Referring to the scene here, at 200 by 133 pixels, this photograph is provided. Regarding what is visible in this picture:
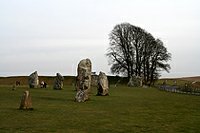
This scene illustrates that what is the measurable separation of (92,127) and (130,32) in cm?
6554

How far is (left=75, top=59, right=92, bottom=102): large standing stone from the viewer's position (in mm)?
27847

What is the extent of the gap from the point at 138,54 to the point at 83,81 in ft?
167

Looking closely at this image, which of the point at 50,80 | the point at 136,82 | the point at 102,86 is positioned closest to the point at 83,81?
the point at 102,86

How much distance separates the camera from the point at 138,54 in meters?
78.2

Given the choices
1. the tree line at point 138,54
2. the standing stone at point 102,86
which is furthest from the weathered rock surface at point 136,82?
the standing stone at point 102,86

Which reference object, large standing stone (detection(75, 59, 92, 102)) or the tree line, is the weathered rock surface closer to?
the tree line

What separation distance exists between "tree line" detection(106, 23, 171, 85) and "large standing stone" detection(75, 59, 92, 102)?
46780 millimetres

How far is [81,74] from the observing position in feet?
96.2

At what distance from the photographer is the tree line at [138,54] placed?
7681 centimetres

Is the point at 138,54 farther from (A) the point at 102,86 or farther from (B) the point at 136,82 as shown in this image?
(A) the point at 102,86

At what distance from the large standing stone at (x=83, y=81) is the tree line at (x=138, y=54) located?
153ft

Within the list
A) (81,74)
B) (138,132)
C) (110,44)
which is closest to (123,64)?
(110,44)

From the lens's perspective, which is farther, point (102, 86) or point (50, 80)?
point (50, 80)

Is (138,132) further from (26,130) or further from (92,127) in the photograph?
(26,130)
